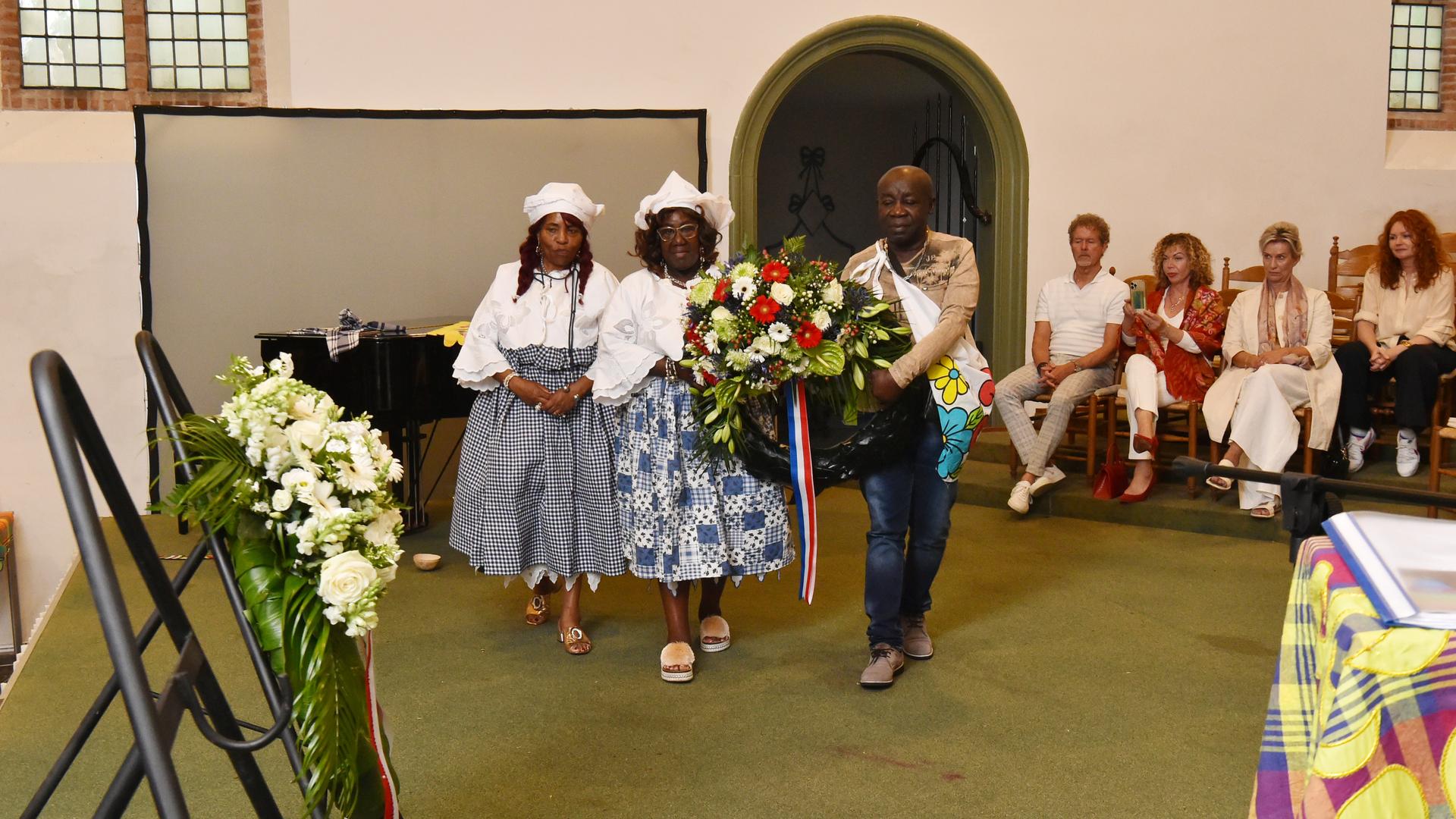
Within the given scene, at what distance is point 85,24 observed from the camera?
7.27 m

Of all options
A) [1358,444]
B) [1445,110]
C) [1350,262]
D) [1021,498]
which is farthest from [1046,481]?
[1445,110]

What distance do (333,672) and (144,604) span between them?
371cm

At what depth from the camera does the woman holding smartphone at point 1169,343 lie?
20.6ft

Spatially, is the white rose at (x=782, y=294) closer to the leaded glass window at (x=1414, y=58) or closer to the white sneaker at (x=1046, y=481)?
the white sneaker at (x=1046, y=481)

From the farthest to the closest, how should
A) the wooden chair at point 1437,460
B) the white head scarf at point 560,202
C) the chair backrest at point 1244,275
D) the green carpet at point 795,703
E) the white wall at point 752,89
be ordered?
the chair backrest at point 1244,275
the white wall at point 752,89
the wooden chair at point 1437,460
the white head scarf at point 560,202
the green carpet at point 795,703

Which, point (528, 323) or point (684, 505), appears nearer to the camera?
point (684, 505)

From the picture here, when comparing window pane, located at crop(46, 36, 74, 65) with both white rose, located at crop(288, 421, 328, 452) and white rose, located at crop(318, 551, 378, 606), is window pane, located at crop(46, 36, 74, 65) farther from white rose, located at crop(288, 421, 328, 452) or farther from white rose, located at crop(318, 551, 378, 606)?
white rose, located at crop(318, 551, 378, 606)

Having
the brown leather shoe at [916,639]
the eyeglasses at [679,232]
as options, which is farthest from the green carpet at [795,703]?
the eyeglasses at [679,232]

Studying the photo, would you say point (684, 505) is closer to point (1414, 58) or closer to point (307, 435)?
point (307, 435)

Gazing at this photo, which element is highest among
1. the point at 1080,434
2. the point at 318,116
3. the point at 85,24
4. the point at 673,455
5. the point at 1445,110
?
the point at 85,24

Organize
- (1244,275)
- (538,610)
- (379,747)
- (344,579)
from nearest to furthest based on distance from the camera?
1. (344,579)
2. (379,747)
3. (538,610)
4. (1244,275)

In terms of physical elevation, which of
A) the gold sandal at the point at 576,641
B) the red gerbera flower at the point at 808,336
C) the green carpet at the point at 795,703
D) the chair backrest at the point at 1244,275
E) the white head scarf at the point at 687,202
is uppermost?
the white head scarf at the point at 687,202

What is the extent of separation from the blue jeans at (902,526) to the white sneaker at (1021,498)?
7.77 ft

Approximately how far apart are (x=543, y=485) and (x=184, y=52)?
15.8 ft
